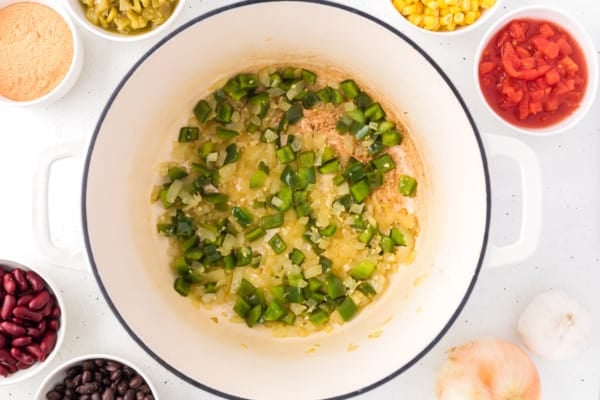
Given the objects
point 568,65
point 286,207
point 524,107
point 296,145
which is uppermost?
point 568,65

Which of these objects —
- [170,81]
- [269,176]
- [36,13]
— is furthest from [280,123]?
[36,13]

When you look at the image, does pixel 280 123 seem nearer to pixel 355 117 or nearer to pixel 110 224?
pixel 355 117

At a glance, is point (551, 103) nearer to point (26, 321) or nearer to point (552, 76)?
point (552, 76)

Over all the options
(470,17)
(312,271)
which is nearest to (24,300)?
(312,271)

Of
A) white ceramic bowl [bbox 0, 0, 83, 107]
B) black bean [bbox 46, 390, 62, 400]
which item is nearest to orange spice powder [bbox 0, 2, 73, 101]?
white ceramic bowl [bbox 0, 0, 83, 107]

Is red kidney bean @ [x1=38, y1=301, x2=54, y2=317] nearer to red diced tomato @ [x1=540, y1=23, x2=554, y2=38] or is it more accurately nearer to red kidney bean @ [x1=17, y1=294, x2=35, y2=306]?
red kidney bean @ [x1=17, y1=294, x2=35, y2=306]

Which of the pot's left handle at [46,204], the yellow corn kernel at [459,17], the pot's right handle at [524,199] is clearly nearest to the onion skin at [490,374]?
the pot's right handle at [524,199]

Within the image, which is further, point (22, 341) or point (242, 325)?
point (242, 325)
